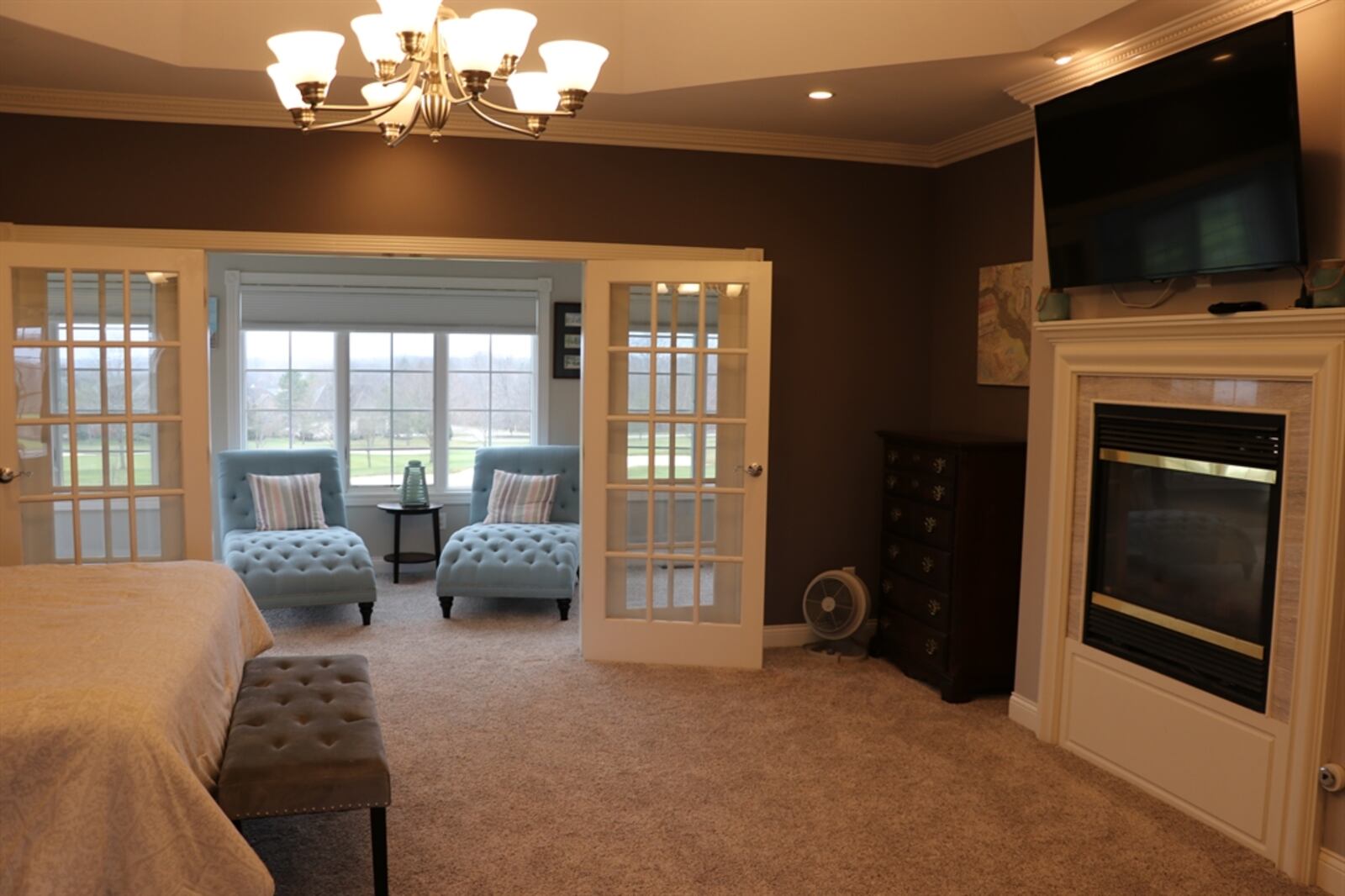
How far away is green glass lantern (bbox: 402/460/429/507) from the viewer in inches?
274

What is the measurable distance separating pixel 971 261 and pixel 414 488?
3883 millimetres

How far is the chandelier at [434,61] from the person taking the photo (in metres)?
2.46

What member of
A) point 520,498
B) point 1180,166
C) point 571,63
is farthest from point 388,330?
point 1180,166

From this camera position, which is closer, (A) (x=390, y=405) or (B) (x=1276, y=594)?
(B) (x=1276, y=594)

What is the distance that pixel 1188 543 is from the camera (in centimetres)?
349

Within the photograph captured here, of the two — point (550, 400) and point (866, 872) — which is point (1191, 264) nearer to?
point (866, 872)

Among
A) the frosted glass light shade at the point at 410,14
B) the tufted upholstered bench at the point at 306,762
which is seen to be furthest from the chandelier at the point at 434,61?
the tufted upholstered bench at the point at 306,762

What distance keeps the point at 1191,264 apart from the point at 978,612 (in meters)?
1.85

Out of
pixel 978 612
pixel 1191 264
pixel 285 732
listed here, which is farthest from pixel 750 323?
pixel 285 732

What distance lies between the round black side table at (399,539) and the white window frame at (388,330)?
410 millimetres

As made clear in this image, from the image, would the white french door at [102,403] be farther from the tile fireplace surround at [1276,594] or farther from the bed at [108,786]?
the tile fireplace surround at [1276,594]

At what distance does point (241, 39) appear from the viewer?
4141 mm

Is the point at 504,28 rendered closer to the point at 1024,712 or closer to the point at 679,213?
the point at 679,213

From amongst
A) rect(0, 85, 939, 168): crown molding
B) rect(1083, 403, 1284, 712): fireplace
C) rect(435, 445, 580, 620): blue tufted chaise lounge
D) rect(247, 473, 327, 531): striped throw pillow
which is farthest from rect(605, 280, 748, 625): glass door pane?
rect(247, 473, 327, 531): striped throw pillow
